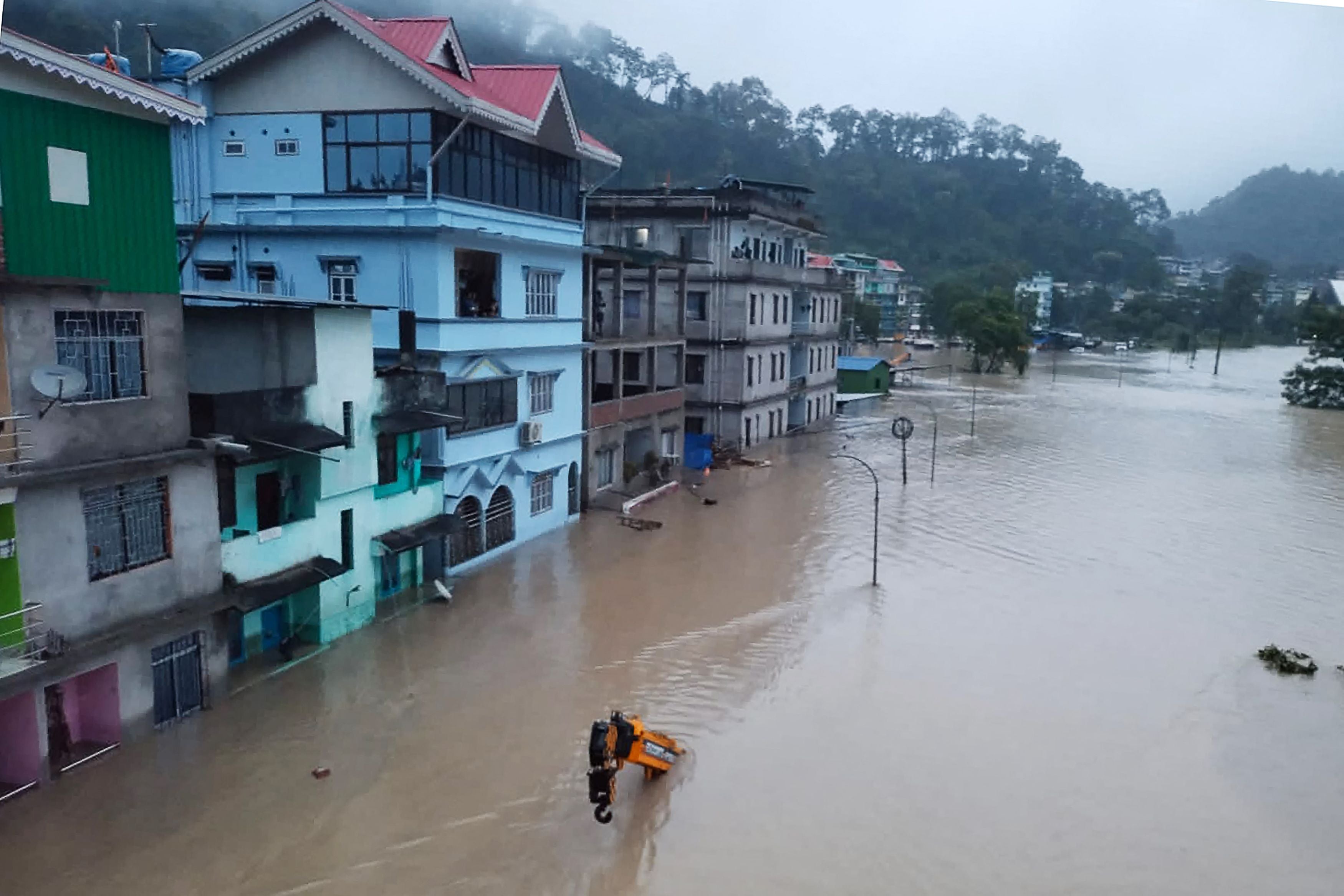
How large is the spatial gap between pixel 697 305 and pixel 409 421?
1705 centimetres

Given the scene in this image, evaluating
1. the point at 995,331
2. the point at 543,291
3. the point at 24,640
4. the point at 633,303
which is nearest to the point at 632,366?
the point at 633,303

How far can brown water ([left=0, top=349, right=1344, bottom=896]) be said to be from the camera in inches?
363

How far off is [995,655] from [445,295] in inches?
429

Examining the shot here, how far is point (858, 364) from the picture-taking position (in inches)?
1940

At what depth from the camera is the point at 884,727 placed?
12.3m

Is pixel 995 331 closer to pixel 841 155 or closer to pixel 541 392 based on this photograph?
pixel 541 392

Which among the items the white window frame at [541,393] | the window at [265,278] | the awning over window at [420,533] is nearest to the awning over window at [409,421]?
the awning over window at [420,533]

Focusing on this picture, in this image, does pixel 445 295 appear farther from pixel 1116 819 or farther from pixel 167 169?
pixel 1116 819

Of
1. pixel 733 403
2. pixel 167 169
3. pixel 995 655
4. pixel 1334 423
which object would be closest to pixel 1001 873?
pixel 995 655

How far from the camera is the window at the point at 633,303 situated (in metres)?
29.5

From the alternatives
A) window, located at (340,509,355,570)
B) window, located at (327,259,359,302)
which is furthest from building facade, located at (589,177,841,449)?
window, located at (340,509,355,570)

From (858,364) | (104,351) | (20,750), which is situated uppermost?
(104,351)

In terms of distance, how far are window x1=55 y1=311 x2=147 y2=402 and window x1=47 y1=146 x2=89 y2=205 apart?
3.80 ft

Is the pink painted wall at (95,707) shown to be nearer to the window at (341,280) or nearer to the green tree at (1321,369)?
the window at (341,280)
